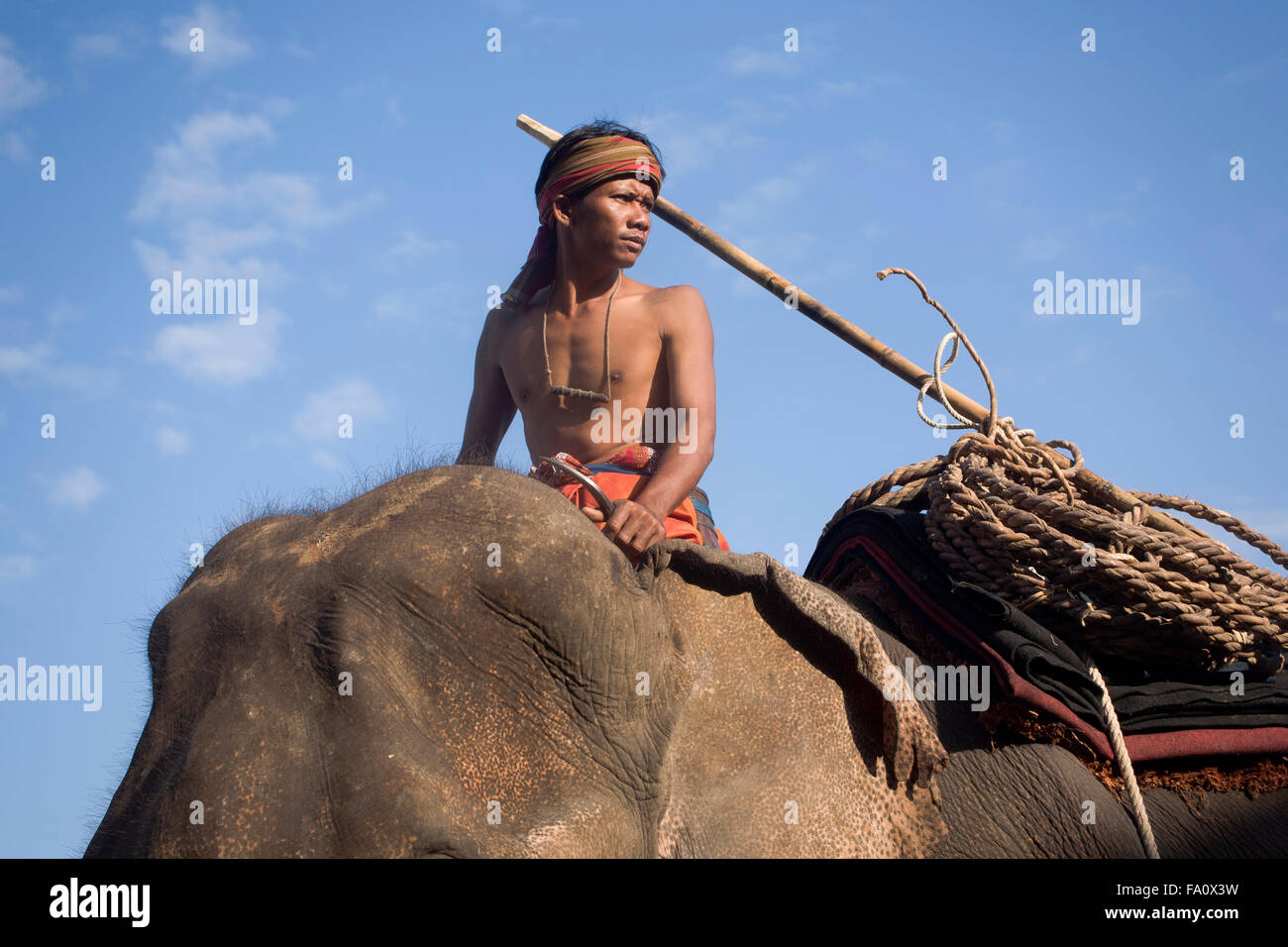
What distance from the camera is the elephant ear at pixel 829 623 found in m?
2.06

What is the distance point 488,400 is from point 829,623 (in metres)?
1.86

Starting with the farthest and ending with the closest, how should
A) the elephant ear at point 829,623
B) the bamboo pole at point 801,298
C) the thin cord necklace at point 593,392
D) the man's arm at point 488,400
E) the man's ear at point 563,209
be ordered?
the bamboo pole at point 801,298 < the man's arm at point 488,400 < the man's ear at point 563,209 < the thin cord necklace at point 593,392 < the elephant ear at point 829,623

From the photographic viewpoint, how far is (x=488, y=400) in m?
3.64

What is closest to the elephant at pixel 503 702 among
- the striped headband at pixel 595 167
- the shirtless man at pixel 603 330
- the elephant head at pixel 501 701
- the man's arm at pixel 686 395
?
the elephant head at pixel 501 701

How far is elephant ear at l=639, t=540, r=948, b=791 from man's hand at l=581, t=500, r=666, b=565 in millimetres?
130

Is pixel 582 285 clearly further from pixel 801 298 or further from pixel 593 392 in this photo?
pixel 801 298

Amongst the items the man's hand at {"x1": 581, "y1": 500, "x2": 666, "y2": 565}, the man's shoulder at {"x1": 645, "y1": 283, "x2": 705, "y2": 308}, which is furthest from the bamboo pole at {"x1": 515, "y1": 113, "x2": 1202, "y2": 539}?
the man's hand at {"x1": 581, "y1": 500, "x2": 666, "y2": 565}

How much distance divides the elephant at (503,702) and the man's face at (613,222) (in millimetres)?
1313

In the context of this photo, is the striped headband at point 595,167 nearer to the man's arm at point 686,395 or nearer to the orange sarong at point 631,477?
the man's arm at point 686,395

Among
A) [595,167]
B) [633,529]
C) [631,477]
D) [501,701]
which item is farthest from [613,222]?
[501,701]

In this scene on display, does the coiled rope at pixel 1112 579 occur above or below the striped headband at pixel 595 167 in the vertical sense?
below

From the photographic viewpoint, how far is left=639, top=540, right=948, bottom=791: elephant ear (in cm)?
206
